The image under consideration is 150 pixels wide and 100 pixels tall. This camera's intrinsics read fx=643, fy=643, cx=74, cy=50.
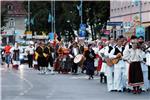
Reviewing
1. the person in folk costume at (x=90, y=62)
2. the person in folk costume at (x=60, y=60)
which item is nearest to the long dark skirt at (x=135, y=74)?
the person in folk costume at (x=90, y=62)

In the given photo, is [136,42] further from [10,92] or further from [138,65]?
[10,92]

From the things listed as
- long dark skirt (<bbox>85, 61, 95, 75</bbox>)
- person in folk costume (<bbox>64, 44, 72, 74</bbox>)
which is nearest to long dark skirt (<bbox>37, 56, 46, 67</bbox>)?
person in folk costume (<bbox>64, 44, 72, 74</bbox>)

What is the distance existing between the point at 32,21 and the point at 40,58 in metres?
70.9

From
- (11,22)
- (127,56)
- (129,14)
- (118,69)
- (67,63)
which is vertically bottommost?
(67,63)

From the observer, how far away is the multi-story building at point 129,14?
2049 inches

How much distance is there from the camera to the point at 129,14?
6225 centimetres

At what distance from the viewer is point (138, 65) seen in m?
20.1

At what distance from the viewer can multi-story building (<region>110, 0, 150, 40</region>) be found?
52.0 meters

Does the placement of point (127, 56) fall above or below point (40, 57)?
above

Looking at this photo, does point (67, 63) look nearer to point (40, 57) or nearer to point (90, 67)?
point (40, 57)

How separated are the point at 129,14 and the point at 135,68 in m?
42.5

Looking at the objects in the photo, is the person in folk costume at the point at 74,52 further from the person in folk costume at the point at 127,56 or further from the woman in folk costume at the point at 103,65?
the person in folk costume at the point at 127,56

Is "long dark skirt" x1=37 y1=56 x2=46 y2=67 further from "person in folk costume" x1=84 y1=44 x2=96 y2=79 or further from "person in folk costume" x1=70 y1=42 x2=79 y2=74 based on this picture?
"person in folk costume" x1=84 y1=44 x2=96 y2=79

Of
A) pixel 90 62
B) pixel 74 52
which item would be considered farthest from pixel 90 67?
pixel 74 52
